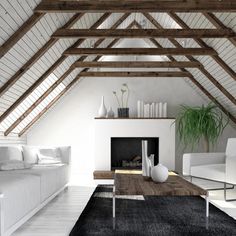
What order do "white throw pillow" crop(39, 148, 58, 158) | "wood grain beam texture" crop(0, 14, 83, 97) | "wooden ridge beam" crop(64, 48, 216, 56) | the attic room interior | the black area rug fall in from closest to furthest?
the black area rug, the attic room interior, "wood grain beam texture" crop(0, 14, 83, 97), "wooden ridge beam" crop(64, 48, 216, 56), "white throw pillow" crop(39, 148, 58, 158)

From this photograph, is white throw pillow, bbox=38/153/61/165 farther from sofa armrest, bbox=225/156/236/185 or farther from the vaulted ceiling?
sofa armrest, bbox=225/156/236/185

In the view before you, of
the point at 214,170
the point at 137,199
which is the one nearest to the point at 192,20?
the point at 214,170

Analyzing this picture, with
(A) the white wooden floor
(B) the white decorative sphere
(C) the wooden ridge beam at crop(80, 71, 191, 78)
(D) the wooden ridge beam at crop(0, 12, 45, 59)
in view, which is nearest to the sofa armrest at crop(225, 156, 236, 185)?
(A) the white wooden floor

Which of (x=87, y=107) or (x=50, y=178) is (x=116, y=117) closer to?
(x=87, y=107)

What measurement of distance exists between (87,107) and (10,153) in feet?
9.33

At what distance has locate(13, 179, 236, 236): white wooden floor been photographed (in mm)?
3410

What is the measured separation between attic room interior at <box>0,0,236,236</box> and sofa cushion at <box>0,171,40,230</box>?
0.05 ft

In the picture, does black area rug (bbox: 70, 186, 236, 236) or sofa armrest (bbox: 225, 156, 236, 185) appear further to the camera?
sofa armrest (bbox: 225, 156, 236, 185)

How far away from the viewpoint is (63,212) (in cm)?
422

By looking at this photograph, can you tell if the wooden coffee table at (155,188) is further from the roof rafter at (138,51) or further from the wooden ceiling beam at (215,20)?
the roof rafter at (138,51)

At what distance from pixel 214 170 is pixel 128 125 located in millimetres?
2693

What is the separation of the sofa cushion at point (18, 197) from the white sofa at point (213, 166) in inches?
93.7

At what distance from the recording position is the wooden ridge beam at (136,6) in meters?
4.06

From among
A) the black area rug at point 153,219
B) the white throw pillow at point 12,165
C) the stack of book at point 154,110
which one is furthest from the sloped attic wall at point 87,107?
the black area rug at point 153,219
